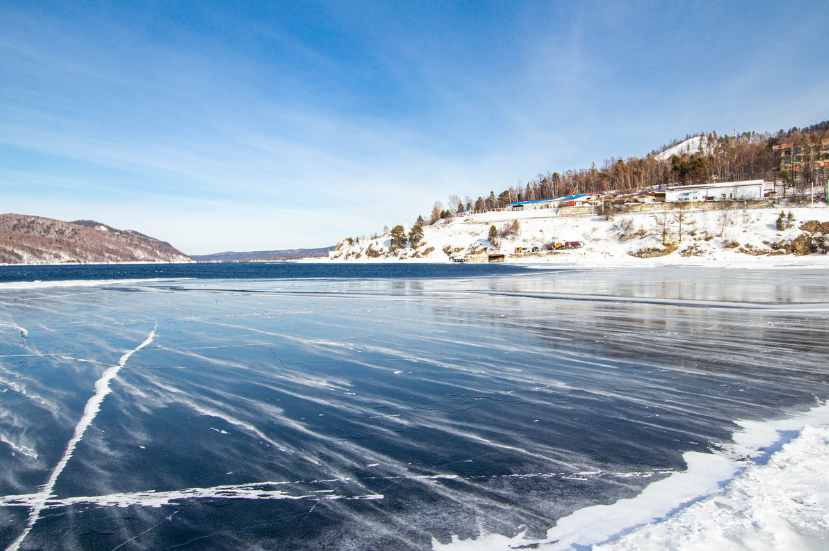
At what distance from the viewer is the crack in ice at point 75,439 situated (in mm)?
3084

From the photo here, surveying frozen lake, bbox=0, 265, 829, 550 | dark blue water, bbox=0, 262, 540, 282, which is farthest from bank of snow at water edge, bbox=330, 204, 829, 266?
frozen lake, bbox=0, 265, 829, 550

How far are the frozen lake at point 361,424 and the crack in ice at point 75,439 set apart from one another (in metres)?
0.03

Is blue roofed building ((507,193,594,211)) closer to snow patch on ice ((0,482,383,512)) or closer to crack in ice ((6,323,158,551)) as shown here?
crack in ice ((6,323,158,551))

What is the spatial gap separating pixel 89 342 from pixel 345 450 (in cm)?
840

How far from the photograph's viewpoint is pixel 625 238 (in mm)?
86500

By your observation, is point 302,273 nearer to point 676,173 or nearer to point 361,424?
point 361,424

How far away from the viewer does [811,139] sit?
364 feet

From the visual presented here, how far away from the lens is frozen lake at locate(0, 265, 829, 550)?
10.2 feet

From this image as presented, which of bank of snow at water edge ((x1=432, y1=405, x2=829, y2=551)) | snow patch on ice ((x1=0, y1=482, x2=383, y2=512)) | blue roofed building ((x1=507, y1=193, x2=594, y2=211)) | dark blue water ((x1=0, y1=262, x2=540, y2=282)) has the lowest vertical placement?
bank of snow at water edge ((x1=432, y1=405, x2=829, y2=551))

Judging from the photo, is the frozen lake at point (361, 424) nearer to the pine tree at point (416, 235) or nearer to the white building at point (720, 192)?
the white building at point (720, 192)

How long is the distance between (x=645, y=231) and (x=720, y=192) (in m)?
28.2

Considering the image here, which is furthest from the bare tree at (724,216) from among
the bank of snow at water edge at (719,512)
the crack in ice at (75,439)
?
the crack in ice at (75,439)

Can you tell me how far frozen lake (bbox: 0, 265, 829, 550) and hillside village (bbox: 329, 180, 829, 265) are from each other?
57.9 metres

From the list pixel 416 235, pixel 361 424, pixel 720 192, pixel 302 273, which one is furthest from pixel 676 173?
pixel 361 424
